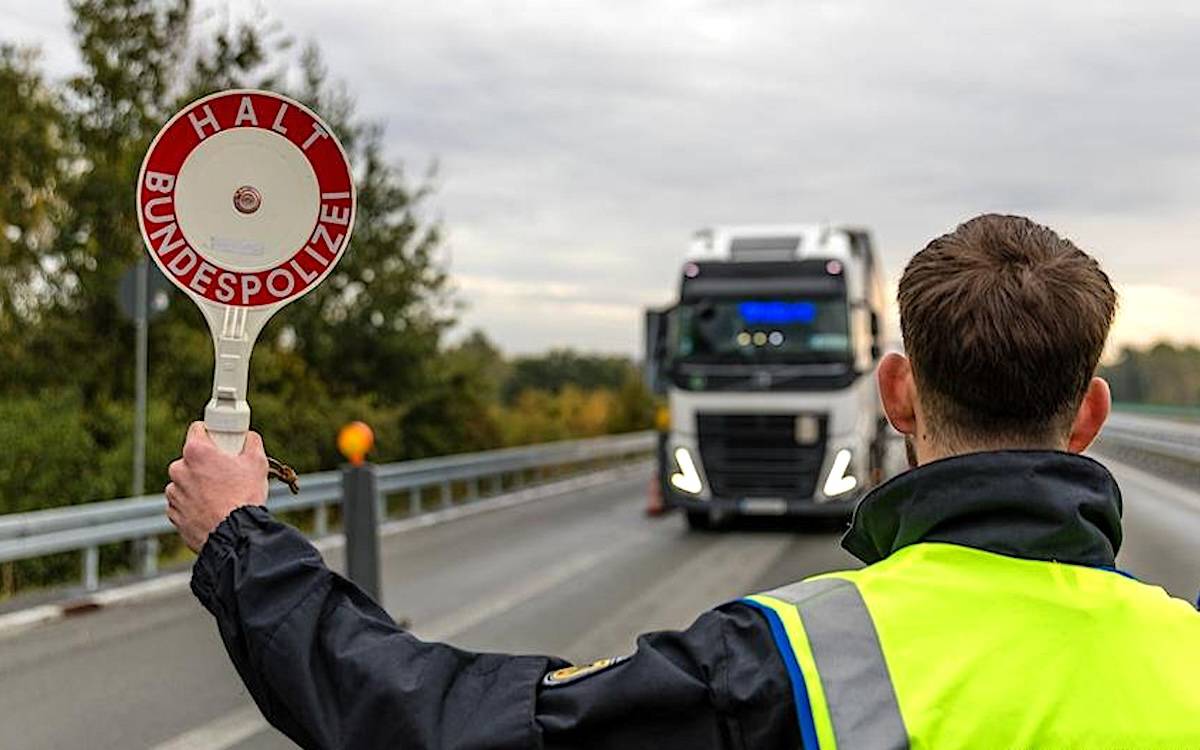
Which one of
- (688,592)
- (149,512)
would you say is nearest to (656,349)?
(688,592)

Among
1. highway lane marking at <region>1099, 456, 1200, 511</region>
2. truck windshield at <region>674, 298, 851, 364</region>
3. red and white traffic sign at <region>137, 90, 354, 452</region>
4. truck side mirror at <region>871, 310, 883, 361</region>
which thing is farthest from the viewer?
highway lane marking at <region>1099, 456, 1200, 511</region>

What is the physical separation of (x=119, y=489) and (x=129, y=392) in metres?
4.37

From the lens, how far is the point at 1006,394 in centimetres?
167

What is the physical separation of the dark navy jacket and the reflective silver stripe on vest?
2.0 inches

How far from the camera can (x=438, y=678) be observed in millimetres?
1600

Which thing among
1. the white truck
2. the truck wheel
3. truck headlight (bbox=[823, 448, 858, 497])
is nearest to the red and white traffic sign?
the white truck

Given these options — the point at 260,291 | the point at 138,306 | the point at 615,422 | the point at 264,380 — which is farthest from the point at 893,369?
the point at 615,422

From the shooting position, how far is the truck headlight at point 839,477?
50.3 ft

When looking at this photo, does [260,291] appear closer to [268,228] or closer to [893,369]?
[268,228]

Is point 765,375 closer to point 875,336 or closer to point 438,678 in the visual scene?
point 875,336

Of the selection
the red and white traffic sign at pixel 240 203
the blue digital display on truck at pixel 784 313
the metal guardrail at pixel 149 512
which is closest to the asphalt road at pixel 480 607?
the metal guardrail at pixel 149 512

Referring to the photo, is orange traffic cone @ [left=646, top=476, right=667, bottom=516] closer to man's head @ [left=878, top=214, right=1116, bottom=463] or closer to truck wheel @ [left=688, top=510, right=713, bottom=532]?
truck wheel @ [left=688, top=510, right=713, bottom=532]

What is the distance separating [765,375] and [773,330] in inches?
20.1

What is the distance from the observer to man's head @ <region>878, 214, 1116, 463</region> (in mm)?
1641
